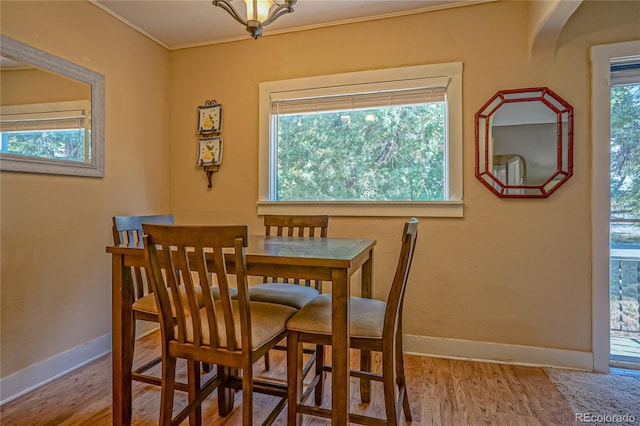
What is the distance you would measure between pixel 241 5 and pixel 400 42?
116 centimetres

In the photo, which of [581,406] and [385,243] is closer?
[581,406]

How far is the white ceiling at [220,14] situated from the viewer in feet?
7.73

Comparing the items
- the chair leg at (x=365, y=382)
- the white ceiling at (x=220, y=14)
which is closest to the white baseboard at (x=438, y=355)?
the chair leg at (x=365, y=382)

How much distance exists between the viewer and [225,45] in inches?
114

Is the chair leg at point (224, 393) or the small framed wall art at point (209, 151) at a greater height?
Answer: the small framed wall art at point (209, 151)

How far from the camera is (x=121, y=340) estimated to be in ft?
5.22

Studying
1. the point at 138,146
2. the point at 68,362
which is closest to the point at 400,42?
the point at 138,146

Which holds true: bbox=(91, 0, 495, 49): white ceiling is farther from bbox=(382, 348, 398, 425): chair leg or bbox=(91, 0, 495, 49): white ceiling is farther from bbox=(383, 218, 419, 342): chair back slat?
bbox=(382, 348, 398, 425): chair leg

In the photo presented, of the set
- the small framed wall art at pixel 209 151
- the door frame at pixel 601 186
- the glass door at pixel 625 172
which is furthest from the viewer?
the small framed wall art at pixel 209 151

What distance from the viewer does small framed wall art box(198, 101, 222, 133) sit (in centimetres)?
291

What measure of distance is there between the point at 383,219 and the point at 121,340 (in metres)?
1.78

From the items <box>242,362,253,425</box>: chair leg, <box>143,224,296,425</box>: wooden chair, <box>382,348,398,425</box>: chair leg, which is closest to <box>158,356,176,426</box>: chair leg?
<box>143,224,296,425</box>: wooden chair

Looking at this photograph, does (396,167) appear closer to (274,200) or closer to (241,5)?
(274,200)
